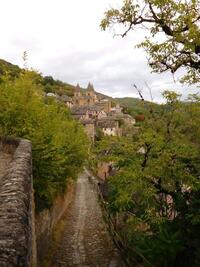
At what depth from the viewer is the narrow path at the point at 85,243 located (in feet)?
60.0

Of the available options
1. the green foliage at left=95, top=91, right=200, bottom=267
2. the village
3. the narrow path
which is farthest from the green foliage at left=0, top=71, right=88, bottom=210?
the village

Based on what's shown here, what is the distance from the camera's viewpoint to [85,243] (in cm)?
2202

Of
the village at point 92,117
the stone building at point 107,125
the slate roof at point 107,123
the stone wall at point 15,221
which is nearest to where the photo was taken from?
the stone wall at point 15,221

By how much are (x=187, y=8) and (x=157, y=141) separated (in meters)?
3.94

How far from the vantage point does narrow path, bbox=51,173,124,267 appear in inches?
720

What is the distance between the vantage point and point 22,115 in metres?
17.4

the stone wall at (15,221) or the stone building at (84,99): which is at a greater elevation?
the stone building at (84,99)

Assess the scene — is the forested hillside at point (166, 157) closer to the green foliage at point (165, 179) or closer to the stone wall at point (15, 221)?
the green foliage at point (165, 179)

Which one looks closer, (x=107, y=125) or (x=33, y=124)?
(x=33, y=124)

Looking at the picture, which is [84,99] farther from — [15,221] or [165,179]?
[15,221]

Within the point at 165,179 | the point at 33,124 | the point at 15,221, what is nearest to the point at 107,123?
the point at 33,124

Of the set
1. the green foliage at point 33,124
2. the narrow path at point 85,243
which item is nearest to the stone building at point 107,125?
the narrow path at point 85,243

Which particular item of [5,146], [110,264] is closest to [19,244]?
[5,146]

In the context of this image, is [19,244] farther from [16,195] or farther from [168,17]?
[168,17]
